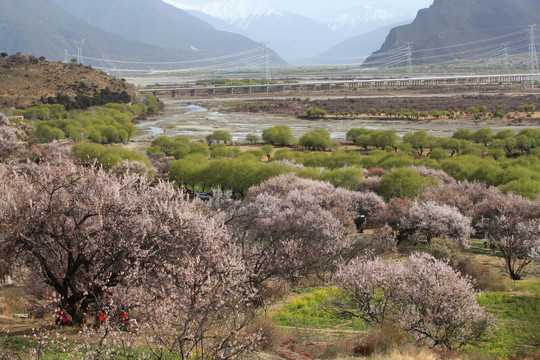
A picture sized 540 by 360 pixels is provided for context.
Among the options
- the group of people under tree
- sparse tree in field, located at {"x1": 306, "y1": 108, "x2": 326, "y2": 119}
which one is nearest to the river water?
sparse tree in field, located at {"x1": 306, "y1": 108, "x2": 326, "y2": 119}

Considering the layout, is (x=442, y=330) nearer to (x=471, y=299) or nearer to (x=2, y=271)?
(x=471, y=299)

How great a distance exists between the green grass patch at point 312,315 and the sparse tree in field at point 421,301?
0.46m

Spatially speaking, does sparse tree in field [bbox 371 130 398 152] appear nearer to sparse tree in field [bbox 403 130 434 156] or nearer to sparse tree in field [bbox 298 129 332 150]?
sparse tree in field [bbox 403 130 434 156]

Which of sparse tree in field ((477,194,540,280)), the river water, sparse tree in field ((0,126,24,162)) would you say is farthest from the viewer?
the river water

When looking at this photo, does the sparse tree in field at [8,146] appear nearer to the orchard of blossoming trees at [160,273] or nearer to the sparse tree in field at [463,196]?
the orchard of blossoming trees at [160,273]

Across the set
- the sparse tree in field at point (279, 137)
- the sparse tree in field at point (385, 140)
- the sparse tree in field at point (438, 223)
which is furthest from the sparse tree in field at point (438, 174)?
the sparse tree in field at point (279, 137)

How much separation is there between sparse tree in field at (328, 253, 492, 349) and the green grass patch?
0.46 m

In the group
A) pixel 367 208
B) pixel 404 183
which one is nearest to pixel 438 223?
pixel 367 208

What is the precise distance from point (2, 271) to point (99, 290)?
3.34 m

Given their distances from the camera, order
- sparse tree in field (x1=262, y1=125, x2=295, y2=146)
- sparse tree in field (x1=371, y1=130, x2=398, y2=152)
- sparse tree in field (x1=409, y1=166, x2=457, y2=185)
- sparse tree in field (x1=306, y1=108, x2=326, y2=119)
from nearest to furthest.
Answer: sparse tree in field (x1=409, y1=166, x2=457, y2=185) → sparse tree in field (x1=371, y1=130, x2=398, y2=152) → sparse tree in field (x1=262, y1=125, x2=295, y2=146) → sparse tree in field (x1=306, y1=108, x2=326, y2=119)

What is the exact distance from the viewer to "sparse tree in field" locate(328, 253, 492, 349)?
1163 cm

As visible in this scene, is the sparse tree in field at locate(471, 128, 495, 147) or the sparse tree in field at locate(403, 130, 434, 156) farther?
the sparse tree in field at locate(471, 128, 495, 147)

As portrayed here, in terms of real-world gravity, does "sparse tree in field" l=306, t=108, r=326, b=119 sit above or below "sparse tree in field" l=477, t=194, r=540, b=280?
above

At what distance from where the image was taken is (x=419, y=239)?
2503 centimetres
